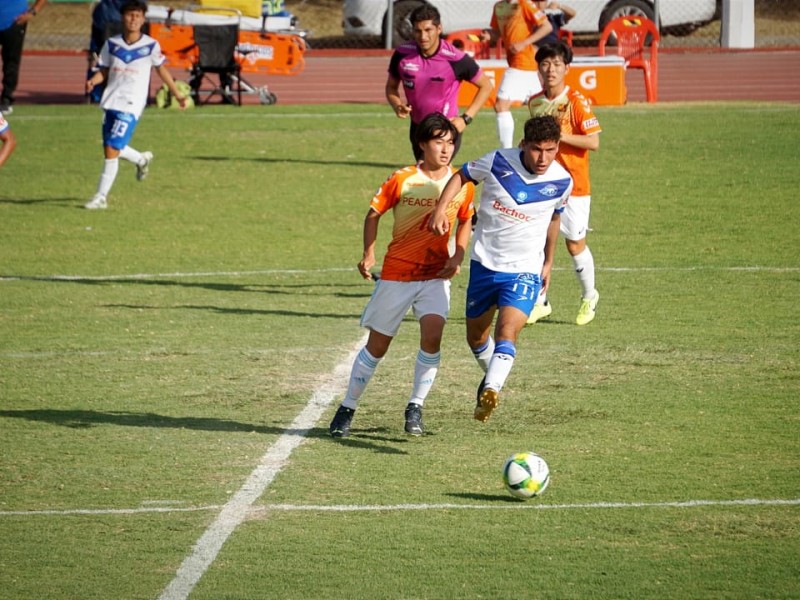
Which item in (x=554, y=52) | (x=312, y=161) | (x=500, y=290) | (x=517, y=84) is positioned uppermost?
(x=554, y=52)

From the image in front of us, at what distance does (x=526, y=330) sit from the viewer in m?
11.0

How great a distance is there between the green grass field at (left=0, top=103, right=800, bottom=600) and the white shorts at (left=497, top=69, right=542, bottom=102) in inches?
73.1

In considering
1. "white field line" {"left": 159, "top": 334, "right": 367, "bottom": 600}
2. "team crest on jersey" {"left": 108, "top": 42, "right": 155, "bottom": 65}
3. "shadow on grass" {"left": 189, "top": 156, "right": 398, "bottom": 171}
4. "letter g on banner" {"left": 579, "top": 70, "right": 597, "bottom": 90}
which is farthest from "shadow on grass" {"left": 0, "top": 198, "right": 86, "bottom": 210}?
"letter g on banner" {"left": 579, "top": 70, "right": 597, "bottom": 90}

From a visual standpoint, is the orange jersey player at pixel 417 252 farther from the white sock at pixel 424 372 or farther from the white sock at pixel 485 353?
the white sock at pixel 485 353

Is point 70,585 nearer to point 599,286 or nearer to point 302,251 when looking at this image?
point 599,286

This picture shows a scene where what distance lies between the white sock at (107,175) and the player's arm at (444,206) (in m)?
9.88

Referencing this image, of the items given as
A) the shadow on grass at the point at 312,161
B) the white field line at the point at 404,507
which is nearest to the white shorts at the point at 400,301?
the white field line at the point at 404,507

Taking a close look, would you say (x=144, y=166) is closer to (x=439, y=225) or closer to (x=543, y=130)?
(x=439, y=225)

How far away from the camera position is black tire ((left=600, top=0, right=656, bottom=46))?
30422 millimetres

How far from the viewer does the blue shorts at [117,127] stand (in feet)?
53.8

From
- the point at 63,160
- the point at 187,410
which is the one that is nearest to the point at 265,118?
the point at 63,160

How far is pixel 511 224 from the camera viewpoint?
7922 mm

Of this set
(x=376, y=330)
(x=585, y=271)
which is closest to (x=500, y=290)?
(x=376, y=330)

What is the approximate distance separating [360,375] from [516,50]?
34.4 feet
